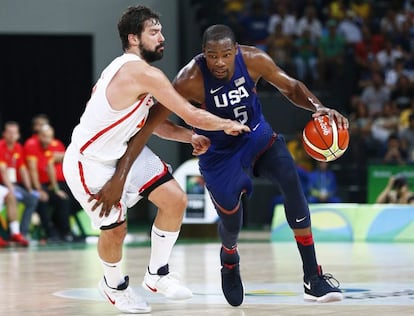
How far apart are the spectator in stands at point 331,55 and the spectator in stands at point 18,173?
610cm

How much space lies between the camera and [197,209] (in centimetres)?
1416

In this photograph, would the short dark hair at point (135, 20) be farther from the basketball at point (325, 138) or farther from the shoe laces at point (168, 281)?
the shoe laces at point (168, 281)

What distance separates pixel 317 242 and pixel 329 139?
23.0 feet

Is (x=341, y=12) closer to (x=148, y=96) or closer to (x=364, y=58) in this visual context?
(x=364, y=58)

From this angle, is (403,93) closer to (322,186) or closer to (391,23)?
(391,23)

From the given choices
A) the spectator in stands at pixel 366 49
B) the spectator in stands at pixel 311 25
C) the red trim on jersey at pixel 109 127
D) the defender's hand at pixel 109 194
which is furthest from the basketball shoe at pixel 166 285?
the spectator in stands at pixel 311 25

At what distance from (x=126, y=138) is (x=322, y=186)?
9.24 meters

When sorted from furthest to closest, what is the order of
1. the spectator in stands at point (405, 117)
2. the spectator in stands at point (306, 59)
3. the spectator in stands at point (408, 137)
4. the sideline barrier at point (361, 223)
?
the spectator in stands at point (306, 59) < the spectator in stands at point (405, 117) < the spectator in stands at point (408, 137) < the sideline barrier at point (361, 223)

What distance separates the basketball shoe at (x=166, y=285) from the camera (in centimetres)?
611

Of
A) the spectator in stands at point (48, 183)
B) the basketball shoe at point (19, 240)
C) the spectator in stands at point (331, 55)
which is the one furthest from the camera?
the spectator in stands at point (331, 55)

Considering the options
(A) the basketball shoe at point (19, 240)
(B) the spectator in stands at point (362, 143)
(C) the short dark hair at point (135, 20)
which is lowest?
(A) the basketball shoe at point (19, 240)

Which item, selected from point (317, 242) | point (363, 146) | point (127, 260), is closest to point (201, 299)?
point (127, 260)

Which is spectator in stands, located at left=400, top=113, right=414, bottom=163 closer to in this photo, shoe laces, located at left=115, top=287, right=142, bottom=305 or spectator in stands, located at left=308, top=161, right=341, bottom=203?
spectator in stands, located at left=308, top=161, right=341, bottom=203

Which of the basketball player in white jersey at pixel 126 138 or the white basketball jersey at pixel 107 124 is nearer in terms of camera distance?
the basketball player in white jersey at pixel 126 138
